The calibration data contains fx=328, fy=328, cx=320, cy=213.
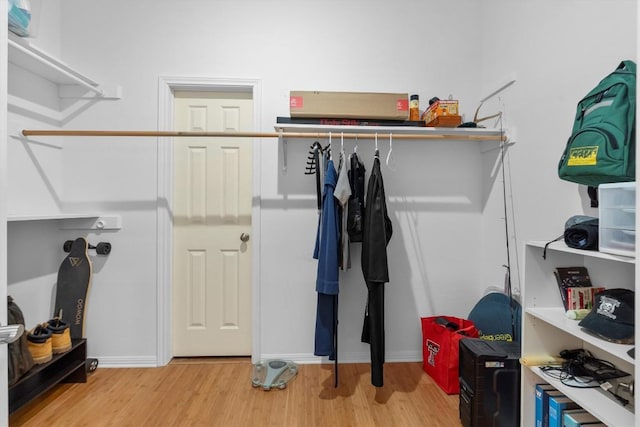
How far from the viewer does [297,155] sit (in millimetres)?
2438

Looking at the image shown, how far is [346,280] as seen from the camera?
2.47 m

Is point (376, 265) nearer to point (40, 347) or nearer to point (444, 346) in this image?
point (444, 346)

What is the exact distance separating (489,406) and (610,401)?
52 centimetres

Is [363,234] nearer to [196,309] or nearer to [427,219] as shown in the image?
[427,219]

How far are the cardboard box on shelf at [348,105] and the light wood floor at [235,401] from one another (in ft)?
5.85

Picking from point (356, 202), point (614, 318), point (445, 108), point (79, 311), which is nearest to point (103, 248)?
point (79, 311)

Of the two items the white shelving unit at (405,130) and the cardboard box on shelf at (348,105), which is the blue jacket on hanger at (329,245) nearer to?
the white shelving unit at (405,130)

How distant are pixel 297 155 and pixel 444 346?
1.64 metres

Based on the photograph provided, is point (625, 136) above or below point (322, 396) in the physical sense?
above

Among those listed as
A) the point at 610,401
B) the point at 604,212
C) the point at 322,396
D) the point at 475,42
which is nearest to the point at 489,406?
the point at 610,401

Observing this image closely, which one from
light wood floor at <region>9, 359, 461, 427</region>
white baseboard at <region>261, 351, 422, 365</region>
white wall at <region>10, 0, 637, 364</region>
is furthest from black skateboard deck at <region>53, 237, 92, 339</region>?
white baseboard at <region>261, 351, 422, 365</region>

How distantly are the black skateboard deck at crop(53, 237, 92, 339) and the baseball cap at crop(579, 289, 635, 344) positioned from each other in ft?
9.34

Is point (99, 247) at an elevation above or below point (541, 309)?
above

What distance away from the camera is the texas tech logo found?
7.22ft
